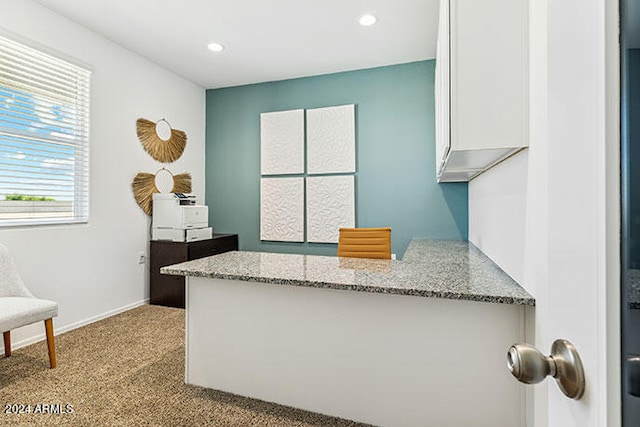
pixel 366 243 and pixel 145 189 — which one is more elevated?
pixel 145 189

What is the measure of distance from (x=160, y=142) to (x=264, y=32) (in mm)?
1701

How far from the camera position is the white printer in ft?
12.1

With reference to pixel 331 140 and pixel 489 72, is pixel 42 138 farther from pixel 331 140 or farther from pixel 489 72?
pixel 489 72

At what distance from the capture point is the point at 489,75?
1.37 metres

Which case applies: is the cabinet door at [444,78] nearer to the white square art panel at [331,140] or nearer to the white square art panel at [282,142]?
the white square art panel at [331,140]

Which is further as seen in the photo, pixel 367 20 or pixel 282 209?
pixel 282 209

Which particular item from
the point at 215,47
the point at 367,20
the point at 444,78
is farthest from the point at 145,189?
the point at 444,78

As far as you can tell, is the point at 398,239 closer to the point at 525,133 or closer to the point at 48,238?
the point at 525,133

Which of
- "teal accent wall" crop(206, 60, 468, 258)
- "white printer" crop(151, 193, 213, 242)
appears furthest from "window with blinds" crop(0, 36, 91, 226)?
"teal accent wall" crop(206, 60, 468, 258)

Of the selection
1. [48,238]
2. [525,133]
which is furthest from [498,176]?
[48,238]

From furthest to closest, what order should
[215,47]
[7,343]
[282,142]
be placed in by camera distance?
[282,142]
[215,47]
[7,343]

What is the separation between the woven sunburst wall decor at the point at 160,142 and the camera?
369cm

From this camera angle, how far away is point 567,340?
46cm

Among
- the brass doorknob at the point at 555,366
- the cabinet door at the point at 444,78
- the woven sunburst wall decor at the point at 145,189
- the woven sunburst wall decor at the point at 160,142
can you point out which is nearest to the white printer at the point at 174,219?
the woven sunburst wall decor at the point at 145,189
